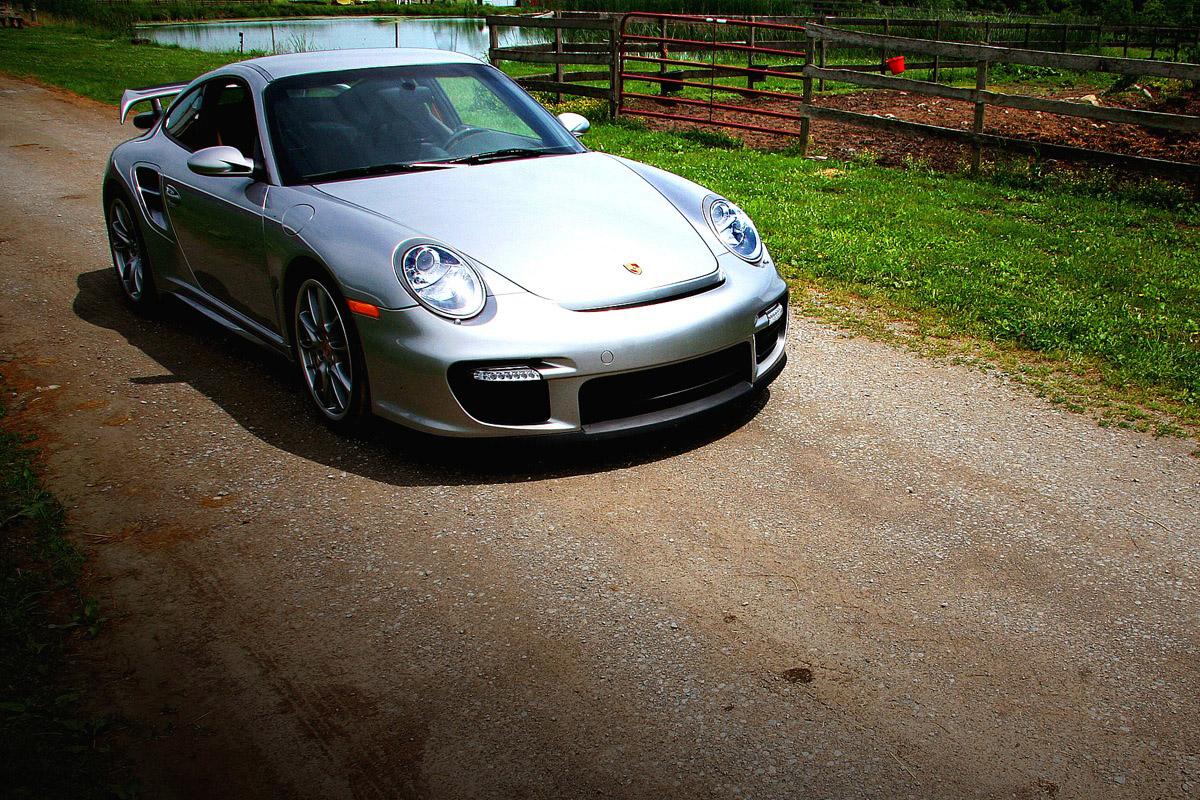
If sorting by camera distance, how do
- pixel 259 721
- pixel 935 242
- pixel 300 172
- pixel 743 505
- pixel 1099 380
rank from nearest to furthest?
pixel 259 721, pixel 743 505, pixel 300 172, pixel 1099 380, pixel 935 242

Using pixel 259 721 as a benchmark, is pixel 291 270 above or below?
above

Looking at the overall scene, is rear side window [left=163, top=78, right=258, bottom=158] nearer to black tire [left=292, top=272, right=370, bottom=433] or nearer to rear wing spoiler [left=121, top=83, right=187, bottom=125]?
rear wing spoiler [left=121, top=83, right=187, bottom=125]

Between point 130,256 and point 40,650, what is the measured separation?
13.2ft

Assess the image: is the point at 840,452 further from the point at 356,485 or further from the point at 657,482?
the point at 356,485

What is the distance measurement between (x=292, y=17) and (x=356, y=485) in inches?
2056

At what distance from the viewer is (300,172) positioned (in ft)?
16.3

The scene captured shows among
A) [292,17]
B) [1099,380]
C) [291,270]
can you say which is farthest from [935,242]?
[292,17]

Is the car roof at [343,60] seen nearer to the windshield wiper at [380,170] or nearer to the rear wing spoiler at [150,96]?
the windshield wiper at [380,170]

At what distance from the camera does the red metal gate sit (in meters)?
13.5

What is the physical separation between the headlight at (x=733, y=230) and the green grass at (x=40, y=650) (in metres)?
3.07

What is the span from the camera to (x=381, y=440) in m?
4.76

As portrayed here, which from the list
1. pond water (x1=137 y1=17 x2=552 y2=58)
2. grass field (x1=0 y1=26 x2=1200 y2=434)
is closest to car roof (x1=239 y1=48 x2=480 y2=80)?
grass field (x1=0 y1=26 x2=1200 y2=434)

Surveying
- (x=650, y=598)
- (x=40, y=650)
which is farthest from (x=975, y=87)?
(x=40, y=650)

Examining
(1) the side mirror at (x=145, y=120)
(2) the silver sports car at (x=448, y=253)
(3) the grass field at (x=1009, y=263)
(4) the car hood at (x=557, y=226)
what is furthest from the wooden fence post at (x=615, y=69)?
(4) the car hood at (x=557, y=226)
